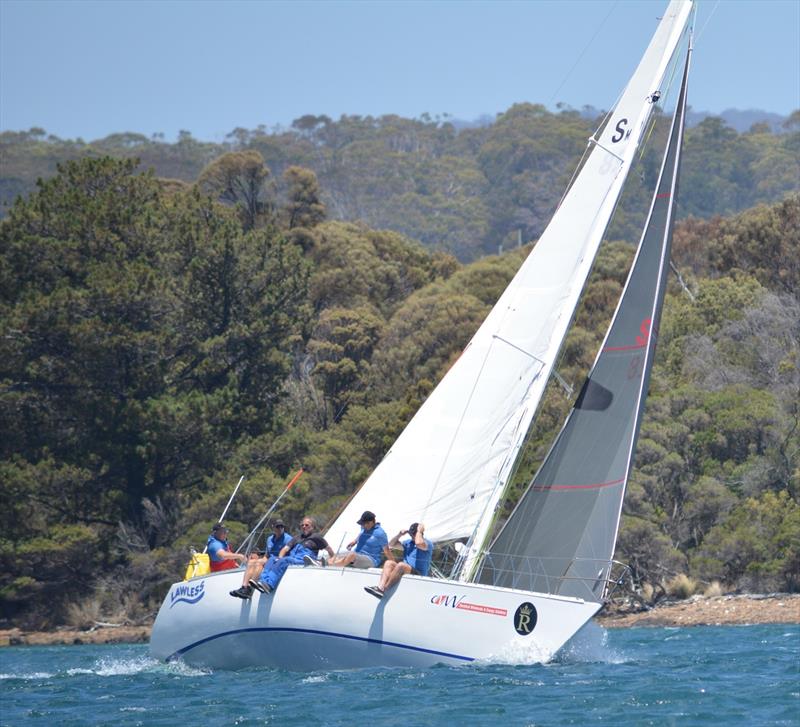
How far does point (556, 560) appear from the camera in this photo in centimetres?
1550

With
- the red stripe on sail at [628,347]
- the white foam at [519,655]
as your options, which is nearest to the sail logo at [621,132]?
the red stripe on sail at [628,347]

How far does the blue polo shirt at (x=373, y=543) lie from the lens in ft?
49.0

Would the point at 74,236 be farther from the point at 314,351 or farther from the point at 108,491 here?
the point at 314,351

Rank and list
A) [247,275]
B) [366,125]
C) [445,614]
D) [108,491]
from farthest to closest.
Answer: [366,125]
[247,275]
[108,491]
[445,614]

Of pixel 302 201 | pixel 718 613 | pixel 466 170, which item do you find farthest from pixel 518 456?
pixel 466 170

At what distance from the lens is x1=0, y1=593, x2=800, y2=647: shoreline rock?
984 inches

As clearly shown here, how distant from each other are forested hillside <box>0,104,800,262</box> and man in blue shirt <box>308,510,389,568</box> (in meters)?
74.6

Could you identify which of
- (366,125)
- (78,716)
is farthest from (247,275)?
(366,125)

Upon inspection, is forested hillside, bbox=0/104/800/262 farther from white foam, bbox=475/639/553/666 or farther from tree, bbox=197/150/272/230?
white foam, bbox=475/639/553/666

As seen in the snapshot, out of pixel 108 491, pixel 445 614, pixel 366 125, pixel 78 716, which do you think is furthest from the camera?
pixel 366 125

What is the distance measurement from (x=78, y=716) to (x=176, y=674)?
10.3 feet

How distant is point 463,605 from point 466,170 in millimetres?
105092

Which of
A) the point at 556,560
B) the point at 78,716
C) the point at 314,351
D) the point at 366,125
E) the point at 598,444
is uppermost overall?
the point at 366,125

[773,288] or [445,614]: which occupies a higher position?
[773,288]
